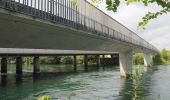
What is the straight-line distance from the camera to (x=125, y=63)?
58.1 meters

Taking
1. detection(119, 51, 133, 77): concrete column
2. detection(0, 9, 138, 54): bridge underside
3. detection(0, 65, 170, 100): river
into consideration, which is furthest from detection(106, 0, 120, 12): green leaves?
detection(119, 51, 133, 77): concrete column

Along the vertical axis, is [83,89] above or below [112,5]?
below

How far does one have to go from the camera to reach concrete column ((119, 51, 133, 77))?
5727 centimetres

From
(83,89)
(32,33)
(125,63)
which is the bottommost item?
(83,89)

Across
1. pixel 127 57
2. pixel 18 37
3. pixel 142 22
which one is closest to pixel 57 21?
pixel 18 37

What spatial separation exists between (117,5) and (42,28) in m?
17.5

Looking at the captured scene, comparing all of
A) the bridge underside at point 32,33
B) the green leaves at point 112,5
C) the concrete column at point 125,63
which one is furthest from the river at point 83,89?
the green leaves at point 112,5

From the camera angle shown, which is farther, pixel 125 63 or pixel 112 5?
pixel 125 63

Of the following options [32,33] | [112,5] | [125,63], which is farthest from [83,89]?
[112,5]

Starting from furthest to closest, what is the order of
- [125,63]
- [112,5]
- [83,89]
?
[125,63] → [83,89] → [112,5]

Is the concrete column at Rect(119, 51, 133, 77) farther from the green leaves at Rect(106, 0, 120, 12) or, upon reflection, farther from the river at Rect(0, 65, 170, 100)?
the green leaves at Rect(106, 0, 120, 12)

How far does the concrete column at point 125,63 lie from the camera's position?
57269 millimetres

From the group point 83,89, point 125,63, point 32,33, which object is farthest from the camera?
point 125,63

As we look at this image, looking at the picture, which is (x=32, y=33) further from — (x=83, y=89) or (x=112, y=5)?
(x=83, y=89)
